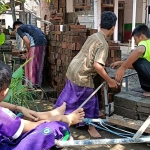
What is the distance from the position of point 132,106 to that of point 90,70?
630 mm

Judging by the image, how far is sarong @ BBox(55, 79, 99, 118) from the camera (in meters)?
2.97

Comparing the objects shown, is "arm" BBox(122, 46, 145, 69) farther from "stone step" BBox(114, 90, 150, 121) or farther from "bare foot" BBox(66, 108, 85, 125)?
"bare foot" BBox(66, 108, 85, 125)

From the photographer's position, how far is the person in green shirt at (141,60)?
2.52m

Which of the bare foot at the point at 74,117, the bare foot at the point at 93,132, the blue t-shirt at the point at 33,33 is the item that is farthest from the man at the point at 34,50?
the bare foot at the point at 74,117

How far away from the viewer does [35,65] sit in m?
4.63

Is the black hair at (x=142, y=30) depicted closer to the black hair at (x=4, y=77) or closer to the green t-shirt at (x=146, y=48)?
the green t-shirt at (x=146, y=48)

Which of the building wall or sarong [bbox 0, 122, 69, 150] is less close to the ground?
the building wall

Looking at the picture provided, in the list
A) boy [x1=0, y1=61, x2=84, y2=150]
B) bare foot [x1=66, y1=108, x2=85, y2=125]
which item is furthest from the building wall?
boy [x1=0, y1=61, x2=84, y2=150]

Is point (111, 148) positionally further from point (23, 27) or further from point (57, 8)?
point (57, 8)

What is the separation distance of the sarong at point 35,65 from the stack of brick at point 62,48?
0.67 ft

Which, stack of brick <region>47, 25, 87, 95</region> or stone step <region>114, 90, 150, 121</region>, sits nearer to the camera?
stone step <region>114, 90, 150, 121</region>

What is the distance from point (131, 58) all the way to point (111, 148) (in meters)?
0.98

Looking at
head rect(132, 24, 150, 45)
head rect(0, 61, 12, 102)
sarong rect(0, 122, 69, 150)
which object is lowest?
sarong rect(0, 122, 69, 150)

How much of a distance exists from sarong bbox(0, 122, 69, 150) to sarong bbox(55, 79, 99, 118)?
1.41 m
